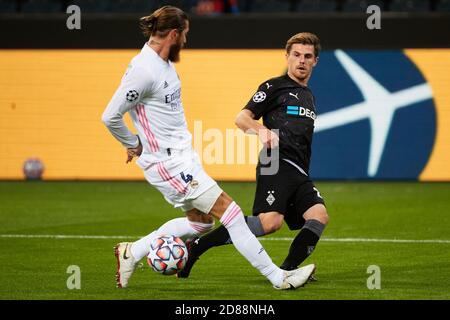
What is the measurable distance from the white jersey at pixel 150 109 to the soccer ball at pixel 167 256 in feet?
2.01

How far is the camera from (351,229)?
38.1 feet

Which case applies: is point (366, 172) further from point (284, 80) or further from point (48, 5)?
point (284, 80)

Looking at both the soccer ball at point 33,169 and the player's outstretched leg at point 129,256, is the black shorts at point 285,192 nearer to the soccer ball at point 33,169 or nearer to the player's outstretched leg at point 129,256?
the player's outstretched leg at point 129,256

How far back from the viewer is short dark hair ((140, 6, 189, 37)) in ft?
23.7

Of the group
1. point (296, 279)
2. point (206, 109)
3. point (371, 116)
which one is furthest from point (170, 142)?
point (206, 109)

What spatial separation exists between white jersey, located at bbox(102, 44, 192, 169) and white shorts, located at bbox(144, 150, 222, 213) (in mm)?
66

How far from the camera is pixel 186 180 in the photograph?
23.7 feet

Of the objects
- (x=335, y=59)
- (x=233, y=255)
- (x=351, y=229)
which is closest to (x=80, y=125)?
(x=335, y=59)

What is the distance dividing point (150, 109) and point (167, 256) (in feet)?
3.61

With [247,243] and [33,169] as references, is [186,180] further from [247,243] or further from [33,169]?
[33,169]

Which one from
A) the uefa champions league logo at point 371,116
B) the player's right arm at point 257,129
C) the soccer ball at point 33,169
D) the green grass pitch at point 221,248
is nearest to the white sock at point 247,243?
the green grass pitch at point 221,248

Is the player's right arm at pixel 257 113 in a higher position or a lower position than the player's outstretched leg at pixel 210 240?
higher

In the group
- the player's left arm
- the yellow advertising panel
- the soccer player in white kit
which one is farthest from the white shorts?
the yellow advertising panel

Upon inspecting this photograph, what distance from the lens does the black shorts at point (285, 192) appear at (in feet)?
26.3
